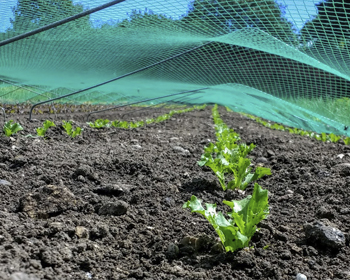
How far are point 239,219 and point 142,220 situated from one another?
545 mm

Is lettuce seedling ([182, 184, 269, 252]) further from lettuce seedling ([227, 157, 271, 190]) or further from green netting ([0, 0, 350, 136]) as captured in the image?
green netting ([0, 0, 350, 136])

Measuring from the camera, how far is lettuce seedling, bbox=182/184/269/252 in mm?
1469

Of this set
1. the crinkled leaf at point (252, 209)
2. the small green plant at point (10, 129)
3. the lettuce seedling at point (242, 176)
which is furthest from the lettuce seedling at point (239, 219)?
the small green plant at point (10, 129)

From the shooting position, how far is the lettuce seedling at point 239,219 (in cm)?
147

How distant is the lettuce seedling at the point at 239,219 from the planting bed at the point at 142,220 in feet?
0.18

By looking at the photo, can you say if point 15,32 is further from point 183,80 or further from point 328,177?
point 328,177

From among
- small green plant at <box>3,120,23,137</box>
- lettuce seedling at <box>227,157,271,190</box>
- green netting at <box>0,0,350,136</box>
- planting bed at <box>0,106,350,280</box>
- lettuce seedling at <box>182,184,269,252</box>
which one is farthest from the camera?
green netting at <box>0,0,350,136</box>

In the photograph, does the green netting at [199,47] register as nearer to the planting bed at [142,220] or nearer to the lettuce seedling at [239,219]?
the planting bed at [142,220]

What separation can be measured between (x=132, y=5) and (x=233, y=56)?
2806 millimetres

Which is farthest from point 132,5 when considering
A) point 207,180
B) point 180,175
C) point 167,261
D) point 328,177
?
point 167,261

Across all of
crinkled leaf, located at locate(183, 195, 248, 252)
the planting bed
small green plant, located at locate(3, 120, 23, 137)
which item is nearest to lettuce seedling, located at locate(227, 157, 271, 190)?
the planting bed

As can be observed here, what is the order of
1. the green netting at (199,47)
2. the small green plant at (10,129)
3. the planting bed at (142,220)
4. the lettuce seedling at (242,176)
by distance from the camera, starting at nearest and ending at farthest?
1. the planting bed at (142,220)
2. the lettuce seedling at (242,176)
3. the small green plant at (10,129)
4. the green netting at (199,47)

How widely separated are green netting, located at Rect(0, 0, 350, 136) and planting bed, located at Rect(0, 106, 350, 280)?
1.62 m

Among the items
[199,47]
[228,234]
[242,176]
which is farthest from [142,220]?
[199,47]
